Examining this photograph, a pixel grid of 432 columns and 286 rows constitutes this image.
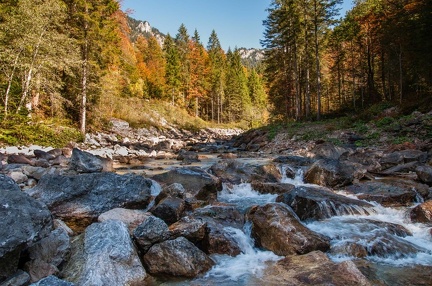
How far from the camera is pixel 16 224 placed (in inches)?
172

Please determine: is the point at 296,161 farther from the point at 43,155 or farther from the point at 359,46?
the point at 359,46

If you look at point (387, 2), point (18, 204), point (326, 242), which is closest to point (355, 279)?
point (326, 242)

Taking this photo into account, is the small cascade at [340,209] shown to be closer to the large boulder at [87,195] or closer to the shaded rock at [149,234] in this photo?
the shaded rock at [149,234]

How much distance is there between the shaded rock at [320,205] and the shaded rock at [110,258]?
14.0 feet

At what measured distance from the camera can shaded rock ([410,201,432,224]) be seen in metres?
6.84

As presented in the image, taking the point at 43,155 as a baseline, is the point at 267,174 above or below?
below

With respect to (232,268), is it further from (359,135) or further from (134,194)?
(359,135)

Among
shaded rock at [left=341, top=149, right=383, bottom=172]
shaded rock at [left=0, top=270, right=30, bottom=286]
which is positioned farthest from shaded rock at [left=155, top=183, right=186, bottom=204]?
shaded rock at [left=341, top=149, right=383, bottom=172]

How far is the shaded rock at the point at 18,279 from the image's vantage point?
4.01 m

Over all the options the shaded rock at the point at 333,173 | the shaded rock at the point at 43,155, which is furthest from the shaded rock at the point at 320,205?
the shaded rock at the point at 43,155

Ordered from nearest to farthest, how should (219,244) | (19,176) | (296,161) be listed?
(219,244) → (19,176) → (296,161)

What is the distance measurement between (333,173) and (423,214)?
3.66m

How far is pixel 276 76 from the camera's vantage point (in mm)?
38906

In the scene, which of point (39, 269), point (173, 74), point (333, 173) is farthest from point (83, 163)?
point (173, 74)
